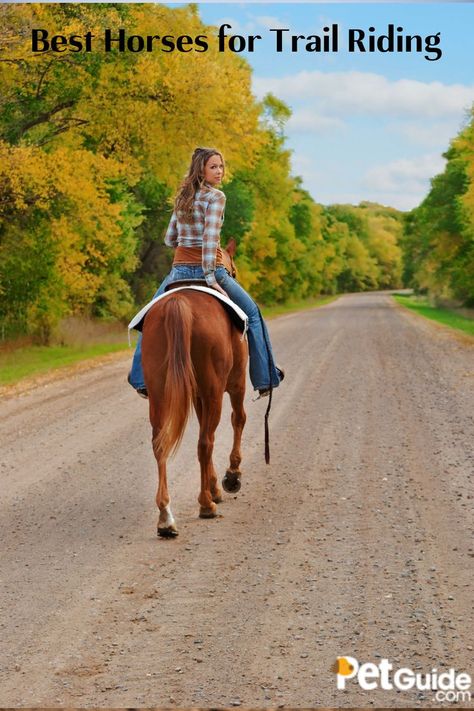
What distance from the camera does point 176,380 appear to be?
6949 millimetres

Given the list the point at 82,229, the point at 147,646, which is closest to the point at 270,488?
the point at 147,646

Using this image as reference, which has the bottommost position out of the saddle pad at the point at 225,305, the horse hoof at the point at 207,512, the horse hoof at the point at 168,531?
the horse hoof at the point at 207,512

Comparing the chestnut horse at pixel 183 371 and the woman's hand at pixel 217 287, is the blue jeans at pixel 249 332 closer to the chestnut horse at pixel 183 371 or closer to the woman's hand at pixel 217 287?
the woman's hand at pixel 217 287

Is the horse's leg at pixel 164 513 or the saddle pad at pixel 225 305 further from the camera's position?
the saddle pad at pixel 225 305

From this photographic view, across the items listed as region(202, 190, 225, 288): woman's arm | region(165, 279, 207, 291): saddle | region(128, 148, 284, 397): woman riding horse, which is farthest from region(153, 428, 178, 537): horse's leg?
region(202, 190, 225, 288): woman's arm

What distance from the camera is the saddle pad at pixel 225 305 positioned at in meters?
7.36

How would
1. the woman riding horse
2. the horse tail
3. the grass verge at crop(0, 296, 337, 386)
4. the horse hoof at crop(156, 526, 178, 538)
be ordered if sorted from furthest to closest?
the grass verge at crop(0, 296, 337, 386)
the woman riding horse
the horse tail
the horse hoof at crop(156, 526, 178, 538)

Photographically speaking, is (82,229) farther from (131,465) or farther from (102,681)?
(102,681)

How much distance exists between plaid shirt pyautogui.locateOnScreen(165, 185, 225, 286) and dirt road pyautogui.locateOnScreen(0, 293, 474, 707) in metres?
2.01

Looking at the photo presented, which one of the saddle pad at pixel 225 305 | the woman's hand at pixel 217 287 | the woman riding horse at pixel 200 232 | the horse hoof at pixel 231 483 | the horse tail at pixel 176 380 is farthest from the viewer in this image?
the horse hoof at pixel 231 483

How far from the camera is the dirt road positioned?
4363mm

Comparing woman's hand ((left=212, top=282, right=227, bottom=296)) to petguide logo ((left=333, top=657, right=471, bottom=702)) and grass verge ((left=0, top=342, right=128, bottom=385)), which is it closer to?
petguide logo ((left=333, top=657, right=471, bottom=702))

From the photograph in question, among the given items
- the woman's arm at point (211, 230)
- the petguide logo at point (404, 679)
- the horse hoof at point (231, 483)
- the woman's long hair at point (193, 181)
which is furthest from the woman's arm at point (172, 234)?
the petguide logo at point (404, 679)

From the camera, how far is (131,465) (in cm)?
964
